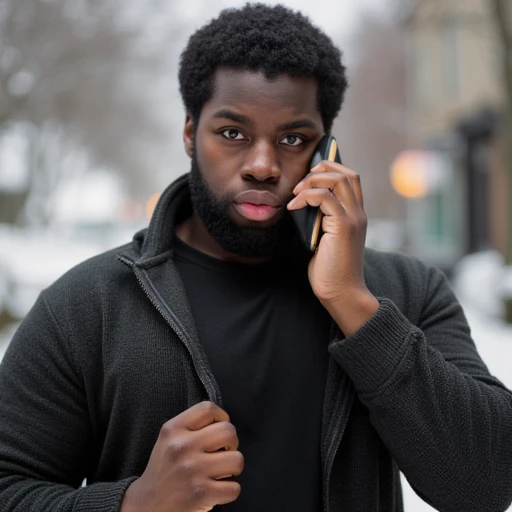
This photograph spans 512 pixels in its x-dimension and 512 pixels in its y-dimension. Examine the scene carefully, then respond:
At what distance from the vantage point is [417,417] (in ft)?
5.77

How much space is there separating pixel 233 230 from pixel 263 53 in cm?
46

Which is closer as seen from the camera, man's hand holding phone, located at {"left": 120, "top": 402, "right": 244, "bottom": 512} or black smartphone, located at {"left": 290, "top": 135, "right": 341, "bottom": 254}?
man's hand holding phone, located at {"left": 120, "top": 402, "right": 244, "bottom": 512}

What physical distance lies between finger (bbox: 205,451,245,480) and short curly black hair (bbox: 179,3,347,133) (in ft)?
3.03

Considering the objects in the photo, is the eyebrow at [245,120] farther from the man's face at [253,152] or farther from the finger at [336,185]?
the finger at [336,185]

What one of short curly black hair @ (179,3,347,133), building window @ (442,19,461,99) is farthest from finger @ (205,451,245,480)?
building window @ (442,19,461,99)

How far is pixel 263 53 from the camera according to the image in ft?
6.27

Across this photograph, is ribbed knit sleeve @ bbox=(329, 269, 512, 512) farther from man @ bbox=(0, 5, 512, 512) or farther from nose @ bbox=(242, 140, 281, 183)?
nose @ bbox=(242, 140, 281, 183)

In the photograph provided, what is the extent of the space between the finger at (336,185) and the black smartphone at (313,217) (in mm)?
61

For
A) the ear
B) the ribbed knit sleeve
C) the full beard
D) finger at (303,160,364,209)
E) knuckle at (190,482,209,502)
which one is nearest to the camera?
knuckle at (190,482,209,502)

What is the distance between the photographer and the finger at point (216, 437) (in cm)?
162

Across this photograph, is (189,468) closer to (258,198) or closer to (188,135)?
(258,198)

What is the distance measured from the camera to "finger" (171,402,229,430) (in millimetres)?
1636

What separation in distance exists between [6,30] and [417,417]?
10.7 meters

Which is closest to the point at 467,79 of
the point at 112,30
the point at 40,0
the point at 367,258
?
the point at 112,30
